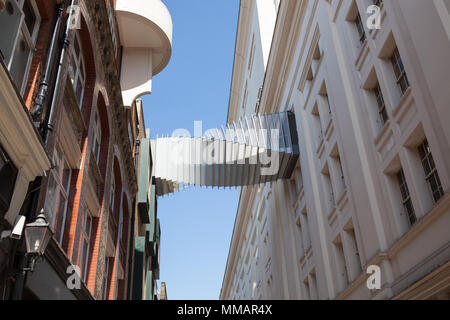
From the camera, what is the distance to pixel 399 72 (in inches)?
535

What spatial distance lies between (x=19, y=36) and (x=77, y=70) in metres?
5.07

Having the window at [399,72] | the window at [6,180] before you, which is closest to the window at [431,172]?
the window at [399,72]

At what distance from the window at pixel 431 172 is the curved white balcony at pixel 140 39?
14.2 m

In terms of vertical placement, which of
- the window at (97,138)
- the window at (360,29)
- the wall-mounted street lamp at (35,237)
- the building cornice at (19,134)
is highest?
the window at (360,29)

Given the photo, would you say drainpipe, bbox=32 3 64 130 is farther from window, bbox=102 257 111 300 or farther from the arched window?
window, bbox=102 257 111 300

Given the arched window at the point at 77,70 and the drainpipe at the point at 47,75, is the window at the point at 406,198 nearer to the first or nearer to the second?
the drainpipe at the point at 47,75

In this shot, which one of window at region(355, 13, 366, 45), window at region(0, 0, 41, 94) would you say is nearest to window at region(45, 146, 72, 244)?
window at region(0, 0, 41, 94)

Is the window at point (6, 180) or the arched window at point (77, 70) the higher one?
the arched window at point (77, 70)

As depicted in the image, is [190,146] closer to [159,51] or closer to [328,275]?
[159,51]

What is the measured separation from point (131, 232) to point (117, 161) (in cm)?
536

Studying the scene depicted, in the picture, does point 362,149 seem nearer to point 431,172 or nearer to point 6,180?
point 431,172

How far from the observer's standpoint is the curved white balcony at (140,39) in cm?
2105

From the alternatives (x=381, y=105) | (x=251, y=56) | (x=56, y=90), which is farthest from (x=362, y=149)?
(x=251, y=56)

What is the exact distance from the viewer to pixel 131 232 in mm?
24250
